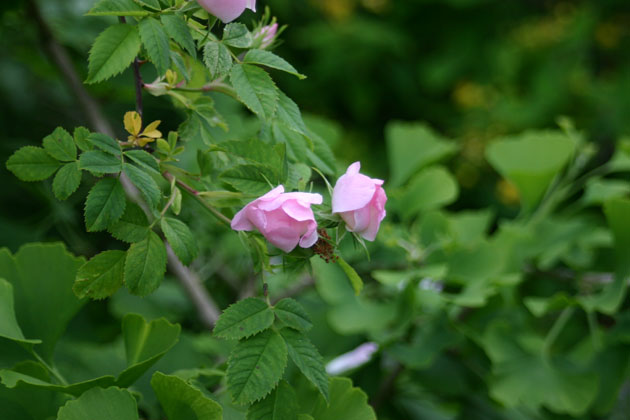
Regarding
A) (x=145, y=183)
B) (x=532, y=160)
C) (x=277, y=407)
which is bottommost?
(x=532, y=160)

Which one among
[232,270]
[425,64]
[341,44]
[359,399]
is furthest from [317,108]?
[359,399]

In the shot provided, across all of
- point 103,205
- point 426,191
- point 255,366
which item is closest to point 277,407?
point 255,366

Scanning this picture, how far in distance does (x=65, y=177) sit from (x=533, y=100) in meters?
1.62

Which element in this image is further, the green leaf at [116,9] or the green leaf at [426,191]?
the green leaf at [426,191]

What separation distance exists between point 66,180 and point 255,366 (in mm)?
125

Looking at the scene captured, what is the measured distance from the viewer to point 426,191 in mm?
622

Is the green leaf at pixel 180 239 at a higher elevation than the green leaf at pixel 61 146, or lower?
lower

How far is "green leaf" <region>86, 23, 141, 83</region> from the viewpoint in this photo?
1.02 ft

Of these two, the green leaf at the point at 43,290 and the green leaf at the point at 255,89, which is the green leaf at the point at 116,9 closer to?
the green leaf at the point at 255,89

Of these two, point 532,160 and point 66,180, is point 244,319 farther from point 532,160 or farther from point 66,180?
point 532,160

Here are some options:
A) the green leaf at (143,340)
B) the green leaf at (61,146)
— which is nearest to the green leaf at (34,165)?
the green leaf at (61,146)

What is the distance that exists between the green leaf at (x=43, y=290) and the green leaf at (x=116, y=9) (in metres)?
0.17

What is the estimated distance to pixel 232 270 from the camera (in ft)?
2.79

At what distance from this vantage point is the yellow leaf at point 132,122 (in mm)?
323
